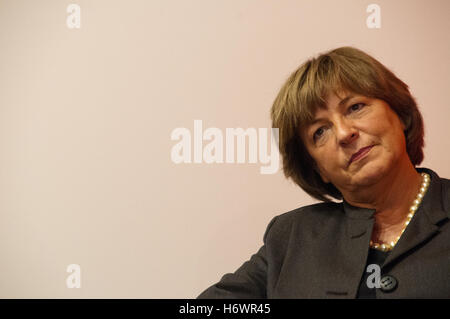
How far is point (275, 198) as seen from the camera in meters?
1.57

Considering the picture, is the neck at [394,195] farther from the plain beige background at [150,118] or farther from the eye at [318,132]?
the plain beige background at [150,118]

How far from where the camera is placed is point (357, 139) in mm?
1146

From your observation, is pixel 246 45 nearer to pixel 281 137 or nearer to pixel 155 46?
pixel 155 46

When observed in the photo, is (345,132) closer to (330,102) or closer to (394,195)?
(330,102)

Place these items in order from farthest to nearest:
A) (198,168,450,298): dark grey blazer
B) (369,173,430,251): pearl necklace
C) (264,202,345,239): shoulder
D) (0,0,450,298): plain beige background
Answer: (0,0,450,298): plain beige background < (264,202,345,239): shoulder < (369,173,430,251): pearl necklace < (198,168,450,298): dark grey blazer

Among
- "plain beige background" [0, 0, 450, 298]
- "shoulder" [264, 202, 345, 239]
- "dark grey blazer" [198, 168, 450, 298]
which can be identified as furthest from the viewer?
"plain beige background" [0, 0, 450, 298]

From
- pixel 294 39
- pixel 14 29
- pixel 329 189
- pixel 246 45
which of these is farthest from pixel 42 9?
pixel 329 189

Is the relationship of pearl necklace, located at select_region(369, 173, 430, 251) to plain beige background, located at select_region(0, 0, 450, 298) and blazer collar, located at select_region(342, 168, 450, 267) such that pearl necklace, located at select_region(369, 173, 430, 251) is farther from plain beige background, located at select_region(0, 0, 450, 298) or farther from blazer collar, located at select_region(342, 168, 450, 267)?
plain beige background, located at select_region(0, 0, 450, 298)

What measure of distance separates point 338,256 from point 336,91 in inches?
16.3

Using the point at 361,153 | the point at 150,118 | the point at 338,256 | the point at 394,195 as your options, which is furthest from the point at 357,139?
the point at 150,118

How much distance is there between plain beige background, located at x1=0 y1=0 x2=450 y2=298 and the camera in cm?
152

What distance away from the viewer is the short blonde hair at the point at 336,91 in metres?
1.18

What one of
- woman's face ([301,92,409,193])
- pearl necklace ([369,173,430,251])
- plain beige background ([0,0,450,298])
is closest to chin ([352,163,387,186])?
woman's face ([301,92,409,193])
